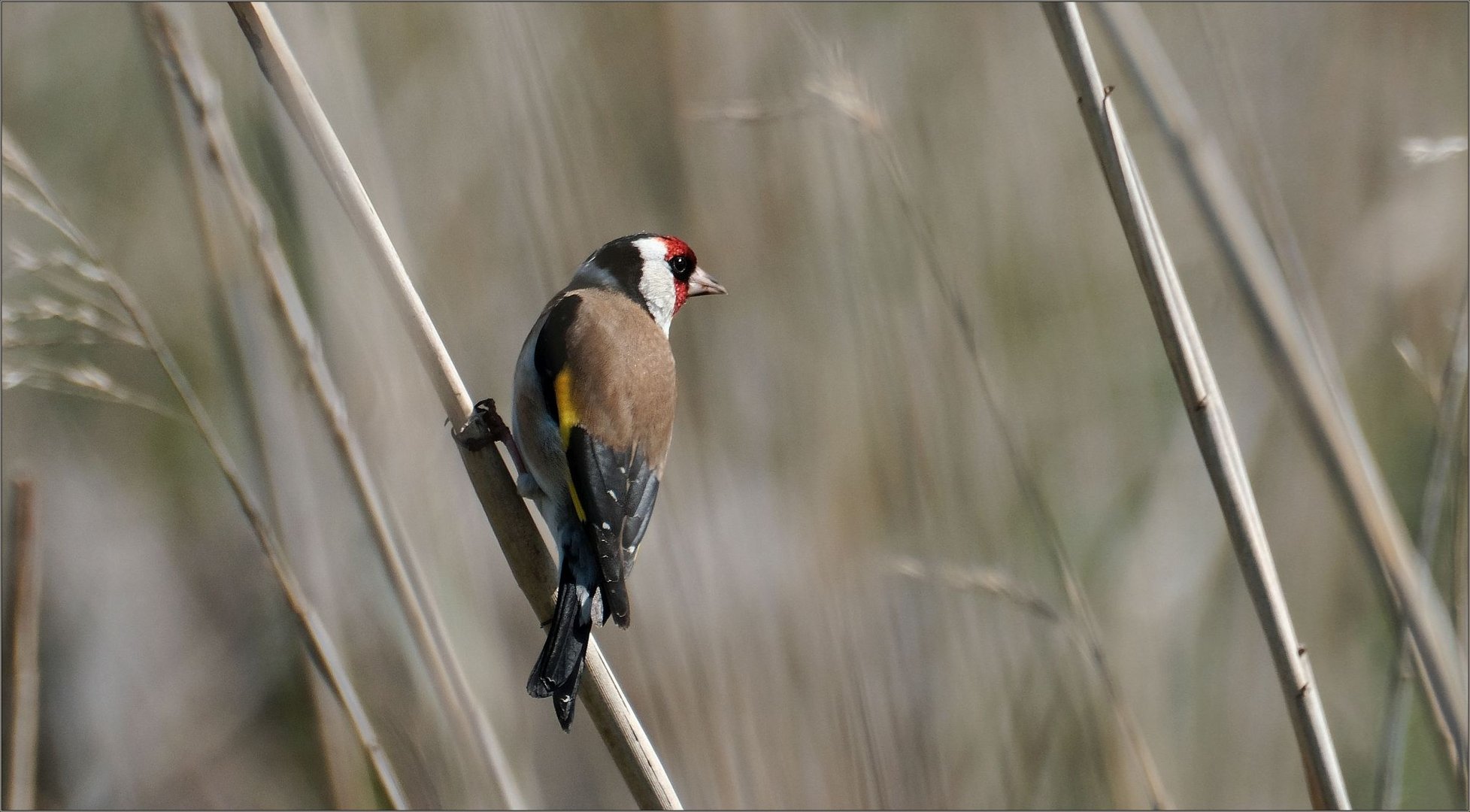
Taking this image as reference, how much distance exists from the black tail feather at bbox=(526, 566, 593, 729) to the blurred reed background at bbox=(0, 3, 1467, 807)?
1.54 feet

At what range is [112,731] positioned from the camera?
2.64 meters

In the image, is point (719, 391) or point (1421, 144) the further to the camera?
point (719, 391)

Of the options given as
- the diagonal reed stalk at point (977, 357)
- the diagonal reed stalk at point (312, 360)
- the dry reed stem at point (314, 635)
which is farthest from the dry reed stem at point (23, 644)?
the diagonal reed stalk at point (977, 357)

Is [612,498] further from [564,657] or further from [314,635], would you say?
[314,635]

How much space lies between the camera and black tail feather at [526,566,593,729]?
4.71 feet

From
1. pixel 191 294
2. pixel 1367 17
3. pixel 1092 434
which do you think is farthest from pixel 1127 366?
pixel 191 294

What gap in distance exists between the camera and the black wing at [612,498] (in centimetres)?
166

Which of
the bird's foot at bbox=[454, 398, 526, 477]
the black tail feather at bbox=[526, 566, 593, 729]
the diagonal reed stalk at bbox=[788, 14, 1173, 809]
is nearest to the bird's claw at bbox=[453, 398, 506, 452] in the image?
the bird's foot at bbox=[454, 398, 526, 477]

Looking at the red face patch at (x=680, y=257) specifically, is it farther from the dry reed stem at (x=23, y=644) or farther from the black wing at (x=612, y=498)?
the dry reed stem at (x=23, y=644)

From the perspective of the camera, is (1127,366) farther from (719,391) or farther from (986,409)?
(719,391)

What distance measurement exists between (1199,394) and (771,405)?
1346mm

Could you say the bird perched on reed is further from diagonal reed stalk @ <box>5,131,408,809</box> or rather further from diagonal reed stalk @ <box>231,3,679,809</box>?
diagonal reed stalk @ <box>5,131,408,809</box>

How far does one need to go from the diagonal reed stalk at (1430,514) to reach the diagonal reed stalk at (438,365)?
1096 millimetres

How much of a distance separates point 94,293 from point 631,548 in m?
0.81
